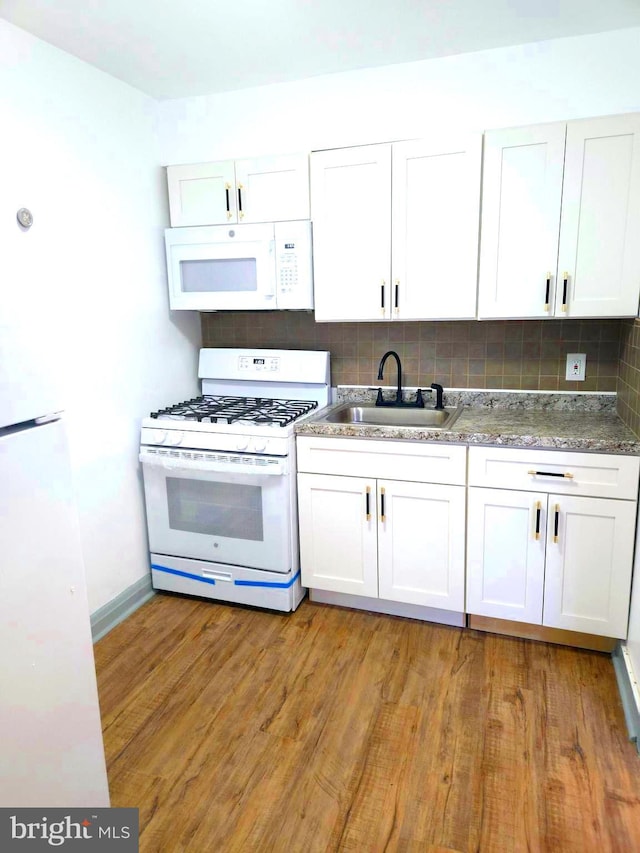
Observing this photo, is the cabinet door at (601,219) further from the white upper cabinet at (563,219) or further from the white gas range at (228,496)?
the white gas range at (228,496)

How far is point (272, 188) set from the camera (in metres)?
2.61

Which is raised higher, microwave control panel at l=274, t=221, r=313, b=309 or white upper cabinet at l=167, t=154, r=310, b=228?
white upper cabinet at l=167, t=154, r=310, b=228

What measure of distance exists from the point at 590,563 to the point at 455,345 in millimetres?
1148

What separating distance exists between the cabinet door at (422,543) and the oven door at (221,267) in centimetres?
108

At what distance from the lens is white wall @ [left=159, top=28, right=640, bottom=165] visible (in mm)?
2227

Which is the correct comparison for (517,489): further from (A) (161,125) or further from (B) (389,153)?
(A) (161,125)

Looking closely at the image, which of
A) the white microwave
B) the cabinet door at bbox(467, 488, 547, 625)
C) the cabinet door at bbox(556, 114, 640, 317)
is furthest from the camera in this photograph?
the white microwave

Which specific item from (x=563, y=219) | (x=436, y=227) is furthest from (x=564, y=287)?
(x=436, y=227)

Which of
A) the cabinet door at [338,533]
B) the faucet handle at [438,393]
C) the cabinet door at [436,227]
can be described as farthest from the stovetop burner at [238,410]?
the cabinet door at [436,227]

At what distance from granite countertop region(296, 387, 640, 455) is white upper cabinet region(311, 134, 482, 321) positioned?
18.9 inches

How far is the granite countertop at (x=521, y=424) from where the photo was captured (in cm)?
216

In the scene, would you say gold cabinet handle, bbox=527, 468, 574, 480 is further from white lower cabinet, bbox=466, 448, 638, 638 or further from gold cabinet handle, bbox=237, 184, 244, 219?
gold cabinet handle, bbox=237, 184, 244, 219

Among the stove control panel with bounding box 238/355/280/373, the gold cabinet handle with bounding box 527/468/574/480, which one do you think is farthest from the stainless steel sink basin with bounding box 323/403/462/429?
the gold cabinet handle with bounding box 527/468/574/480

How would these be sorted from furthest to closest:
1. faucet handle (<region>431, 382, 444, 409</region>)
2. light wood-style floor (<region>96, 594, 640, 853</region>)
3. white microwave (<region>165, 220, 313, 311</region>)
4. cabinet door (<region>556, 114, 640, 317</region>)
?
faucet handle (<region>431, 382, 444, 409</region>), white microwave (<region>165, 220, 313, 311</region>), cabinet door (<region>556, 114, 640, 317</region>), light wood-style floor (<region>96, 594, 640, 853</region>)
